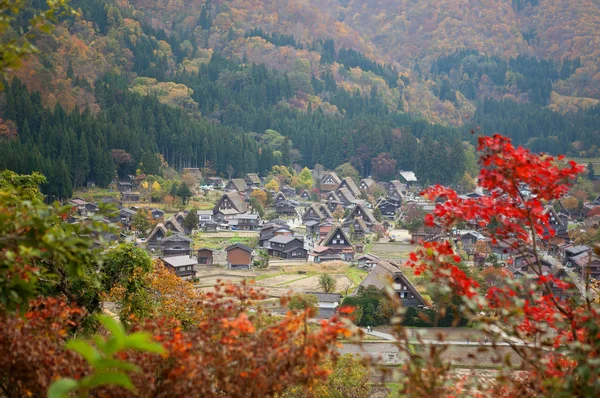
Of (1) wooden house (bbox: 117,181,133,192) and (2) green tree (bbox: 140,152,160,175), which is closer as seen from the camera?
(1) wooden house (bbox: 117,181,133,192)

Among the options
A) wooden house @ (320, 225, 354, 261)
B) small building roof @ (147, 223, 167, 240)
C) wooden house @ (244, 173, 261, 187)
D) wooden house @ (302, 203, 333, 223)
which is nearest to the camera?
small building roof @ (147, 223, 167, 240)

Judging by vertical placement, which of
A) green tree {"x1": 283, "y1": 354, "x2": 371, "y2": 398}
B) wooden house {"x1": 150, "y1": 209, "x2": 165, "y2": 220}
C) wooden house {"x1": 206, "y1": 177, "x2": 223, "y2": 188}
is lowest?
wooden house {"x1": 206, "y1": 177, "x2": 223, "y2": 188}

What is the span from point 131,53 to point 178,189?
131ft

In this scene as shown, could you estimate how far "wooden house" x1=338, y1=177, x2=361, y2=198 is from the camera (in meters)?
48.8

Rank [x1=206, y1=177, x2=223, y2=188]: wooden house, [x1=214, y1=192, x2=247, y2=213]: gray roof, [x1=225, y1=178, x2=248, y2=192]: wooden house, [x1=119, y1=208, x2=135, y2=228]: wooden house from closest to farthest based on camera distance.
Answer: [x1=119, y1=208, x2=135, y2=228]: wooden house, [x1=214, y1=192, x2=247, y2=213]: gray roof, [x1=225, y1=178, x2=248, y2=192]: wooden house, [x1=206, y1=177, x2=223, y2=188]: wooden house

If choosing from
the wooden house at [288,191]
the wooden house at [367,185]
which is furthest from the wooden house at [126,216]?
the wooden house at [367,185]

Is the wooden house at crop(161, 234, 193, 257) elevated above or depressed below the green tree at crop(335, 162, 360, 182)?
above

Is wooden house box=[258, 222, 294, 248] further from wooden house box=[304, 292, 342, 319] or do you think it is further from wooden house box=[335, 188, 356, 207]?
wooden house box=[335, 188, 356, 207]

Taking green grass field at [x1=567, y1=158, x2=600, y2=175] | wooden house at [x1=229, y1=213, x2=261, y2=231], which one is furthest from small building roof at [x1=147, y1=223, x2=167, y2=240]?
green grass field at [x1=567, y1=158, x2=600, y2=175]

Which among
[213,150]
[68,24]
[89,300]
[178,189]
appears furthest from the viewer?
[68,24]

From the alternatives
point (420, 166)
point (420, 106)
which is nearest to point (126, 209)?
point (420, 166)

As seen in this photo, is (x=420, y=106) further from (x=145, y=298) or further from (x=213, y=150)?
(x=145, y=298)

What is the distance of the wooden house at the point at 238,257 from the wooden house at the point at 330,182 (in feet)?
79.6

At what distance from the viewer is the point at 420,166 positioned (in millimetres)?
54875
